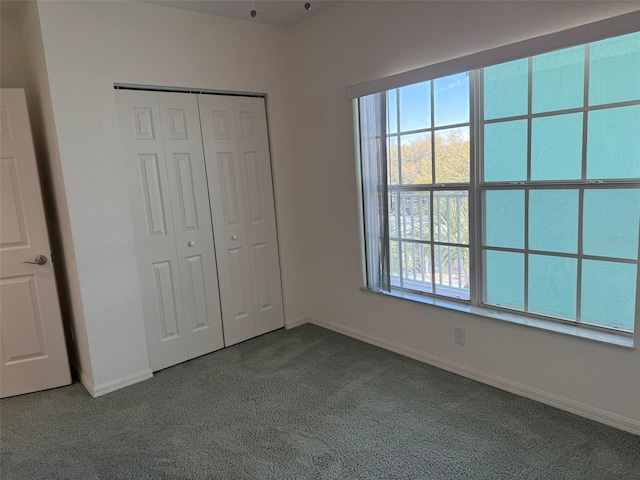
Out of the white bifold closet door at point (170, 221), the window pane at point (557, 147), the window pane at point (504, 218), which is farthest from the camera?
the white bifold closet door at point (170, 221)

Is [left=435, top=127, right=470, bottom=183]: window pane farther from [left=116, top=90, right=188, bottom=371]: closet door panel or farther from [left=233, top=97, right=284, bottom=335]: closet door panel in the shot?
[left=116, top=90, right=188, bottom=371]: closet door panel

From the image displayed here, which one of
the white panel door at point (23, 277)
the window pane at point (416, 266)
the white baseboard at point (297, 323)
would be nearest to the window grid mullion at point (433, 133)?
the window pane at point (416, 266)

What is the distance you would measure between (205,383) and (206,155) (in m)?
1.67

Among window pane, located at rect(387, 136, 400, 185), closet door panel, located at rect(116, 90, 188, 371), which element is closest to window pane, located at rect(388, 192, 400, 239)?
window pane, located at rect(387, 136, 400, 185)

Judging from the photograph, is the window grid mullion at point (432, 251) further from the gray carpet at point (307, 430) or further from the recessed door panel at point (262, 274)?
the recessed door panel at point (262, 274)

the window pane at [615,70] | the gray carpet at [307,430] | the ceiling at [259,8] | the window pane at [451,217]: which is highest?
the ceiling at [259,8]

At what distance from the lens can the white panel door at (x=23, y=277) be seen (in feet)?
9.07

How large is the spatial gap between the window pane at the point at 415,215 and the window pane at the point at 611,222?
3.22 ft

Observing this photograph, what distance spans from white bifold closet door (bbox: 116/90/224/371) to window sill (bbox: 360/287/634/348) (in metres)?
1.51

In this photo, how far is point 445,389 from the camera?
2641 millimetres

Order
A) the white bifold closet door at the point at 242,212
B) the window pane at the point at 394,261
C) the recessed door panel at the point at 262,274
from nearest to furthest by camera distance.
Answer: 1. the window pane at the point at 394,261
2. the white bifold closet door at the point at 242,212
3. the recessed door panel at the point at 262,274

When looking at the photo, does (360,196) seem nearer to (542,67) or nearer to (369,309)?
(369,309)

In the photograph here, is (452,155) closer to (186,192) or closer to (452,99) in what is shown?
(452,99)

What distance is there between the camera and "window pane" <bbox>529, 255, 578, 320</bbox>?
91.5 inches
